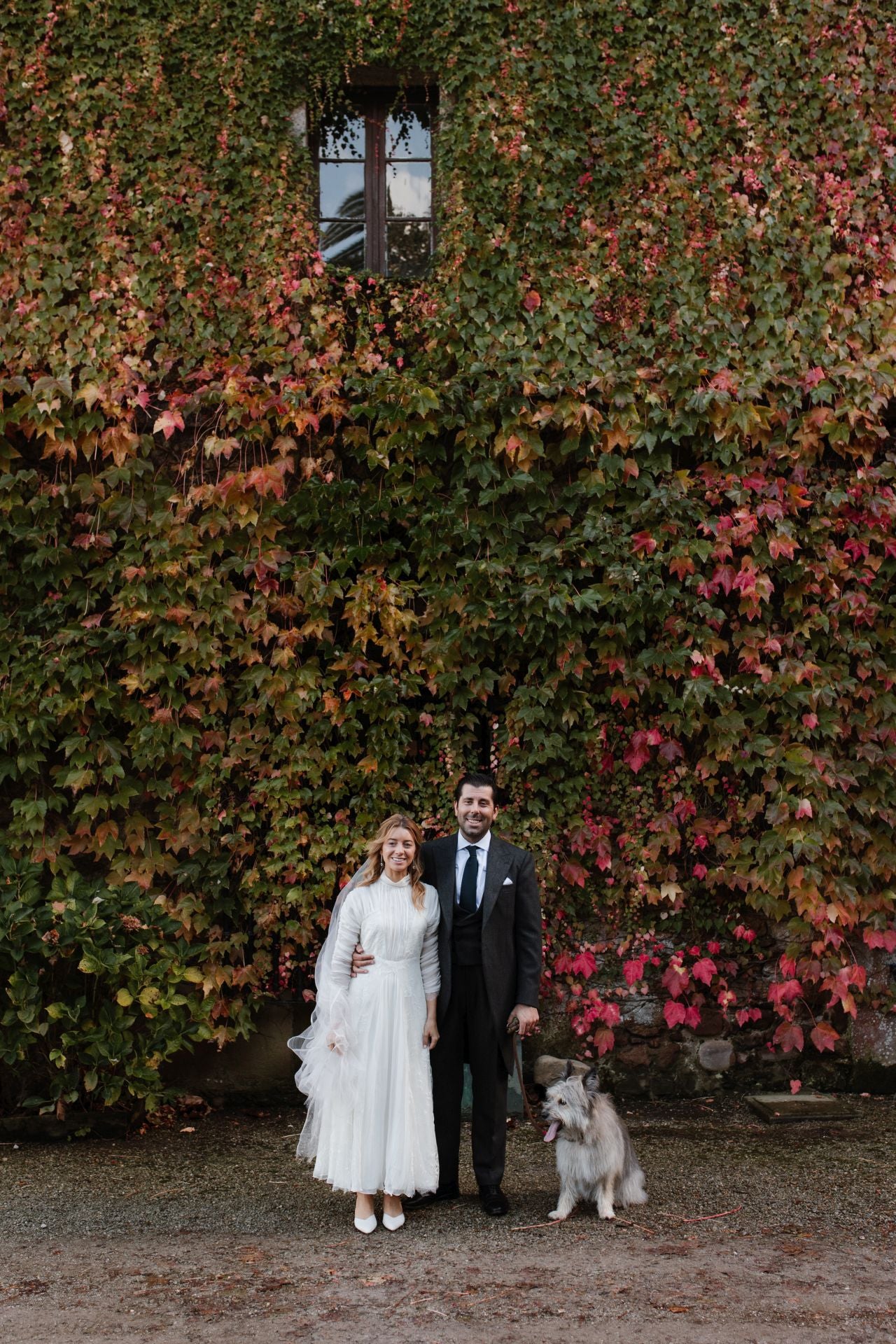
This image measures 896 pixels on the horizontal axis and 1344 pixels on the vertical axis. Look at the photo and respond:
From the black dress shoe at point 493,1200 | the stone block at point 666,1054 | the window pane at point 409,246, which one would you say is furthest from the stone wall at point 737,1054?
the window pane at point 409,246

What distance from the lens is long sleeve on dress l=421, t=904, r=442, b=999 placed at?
469 centimetres

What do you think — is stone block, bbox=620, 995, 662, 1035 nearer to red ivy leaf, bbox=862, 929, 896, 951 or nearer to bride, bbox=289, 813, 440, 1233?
red ivy leaf, bbox=862, 929, 896, 951

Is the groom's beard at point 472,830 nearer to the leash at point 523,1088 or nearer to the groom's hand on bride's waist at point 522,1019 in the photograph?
the groom's hand on bride's waist at point 522,1019

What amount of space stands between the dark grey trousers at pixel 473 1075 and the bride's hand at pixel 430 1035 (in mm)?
102

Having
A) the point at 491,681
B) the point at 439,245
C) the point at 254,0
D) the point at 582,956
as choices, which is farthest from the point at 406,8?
the point at 582,956

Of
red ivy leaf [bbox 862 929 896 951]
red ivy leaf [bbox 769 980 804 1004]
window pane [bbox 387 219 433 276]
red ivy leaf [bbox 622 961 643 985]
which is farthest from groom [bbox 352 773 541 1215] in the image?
window pane [bbox 387 219 433 276]

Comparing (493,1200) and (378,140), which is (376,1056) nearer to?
(493,1200)

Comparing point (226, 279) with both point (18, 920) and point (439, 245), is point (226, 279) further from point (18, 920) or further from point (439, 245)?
point (18, 920)

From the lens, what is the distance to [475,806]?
471 centimetres

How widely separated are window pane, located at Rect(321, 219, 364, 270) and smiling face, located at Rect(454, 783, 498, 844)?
4317mm

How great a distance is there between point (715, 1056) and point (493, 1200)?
7.37ft

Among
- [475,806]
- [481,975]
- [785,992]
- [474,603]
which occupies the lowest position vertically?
[785,992]

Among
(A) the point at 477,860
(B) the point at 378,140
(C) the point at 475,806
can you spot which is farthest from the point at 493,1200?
(B) the point at 378,140

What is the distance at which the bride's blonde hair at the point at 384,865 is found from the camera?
4688 millimetres
